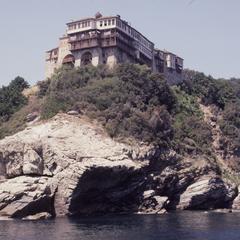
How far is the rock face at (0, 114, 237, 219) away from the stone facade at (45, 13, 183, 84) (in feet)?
72.1

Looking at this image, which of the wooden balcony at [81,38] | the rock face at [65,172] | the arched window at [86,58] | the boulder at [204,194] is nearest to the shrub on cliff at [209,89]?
the arched window at [86,58]

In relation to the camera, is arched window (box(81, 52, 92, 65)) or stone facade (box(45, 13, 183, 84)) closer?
stone facade (box(45, 13, 183, 84))

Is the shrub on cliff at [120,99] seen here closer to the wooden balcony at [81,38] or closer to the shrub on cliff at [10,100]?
the wooden balcony at [81,38]

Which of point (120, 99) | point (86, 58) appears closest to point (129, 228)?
point (120, 99)

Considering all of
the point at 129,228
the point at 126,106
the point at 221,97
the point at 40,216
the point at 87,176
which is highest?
the point at 221,97

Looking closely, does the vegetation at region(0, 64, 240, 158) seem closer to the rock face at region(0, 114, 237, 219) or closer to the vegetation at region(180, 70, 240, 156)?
the vegetation at region(180, 70, 240, 156)

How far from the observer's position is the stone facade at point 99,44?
10262 cm

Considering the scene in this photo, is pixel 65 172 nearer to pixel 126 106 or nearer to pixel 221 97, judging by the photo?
pixel 126 106

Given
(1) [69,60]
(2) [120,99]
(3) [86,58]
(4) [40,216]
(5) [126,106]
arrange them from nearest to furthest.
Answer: (4) [40,216], (5) [126,106], (2) [120,99], (3) [86,58], (1) [69,60]

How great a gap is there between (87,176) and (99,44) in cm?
3585

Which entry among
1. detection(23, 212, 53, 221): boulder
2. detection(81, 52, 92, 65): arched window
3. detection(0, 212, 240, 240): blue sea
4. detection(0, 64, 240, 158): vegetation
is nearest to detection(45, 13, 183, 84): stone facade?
detection(81, 52, 92, 65): arched window

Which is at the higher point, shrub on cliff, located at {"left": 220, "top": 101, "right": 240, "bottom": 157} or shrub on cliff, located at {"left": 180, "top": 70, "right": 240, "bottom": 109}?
shrub on cliff, located at {"left": 180, "top": 70, "right": 240, "bottom": 109}

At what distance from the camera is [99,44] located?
338 ft

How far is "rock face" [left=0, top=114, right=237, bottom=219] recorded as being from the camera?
72.0 metres
